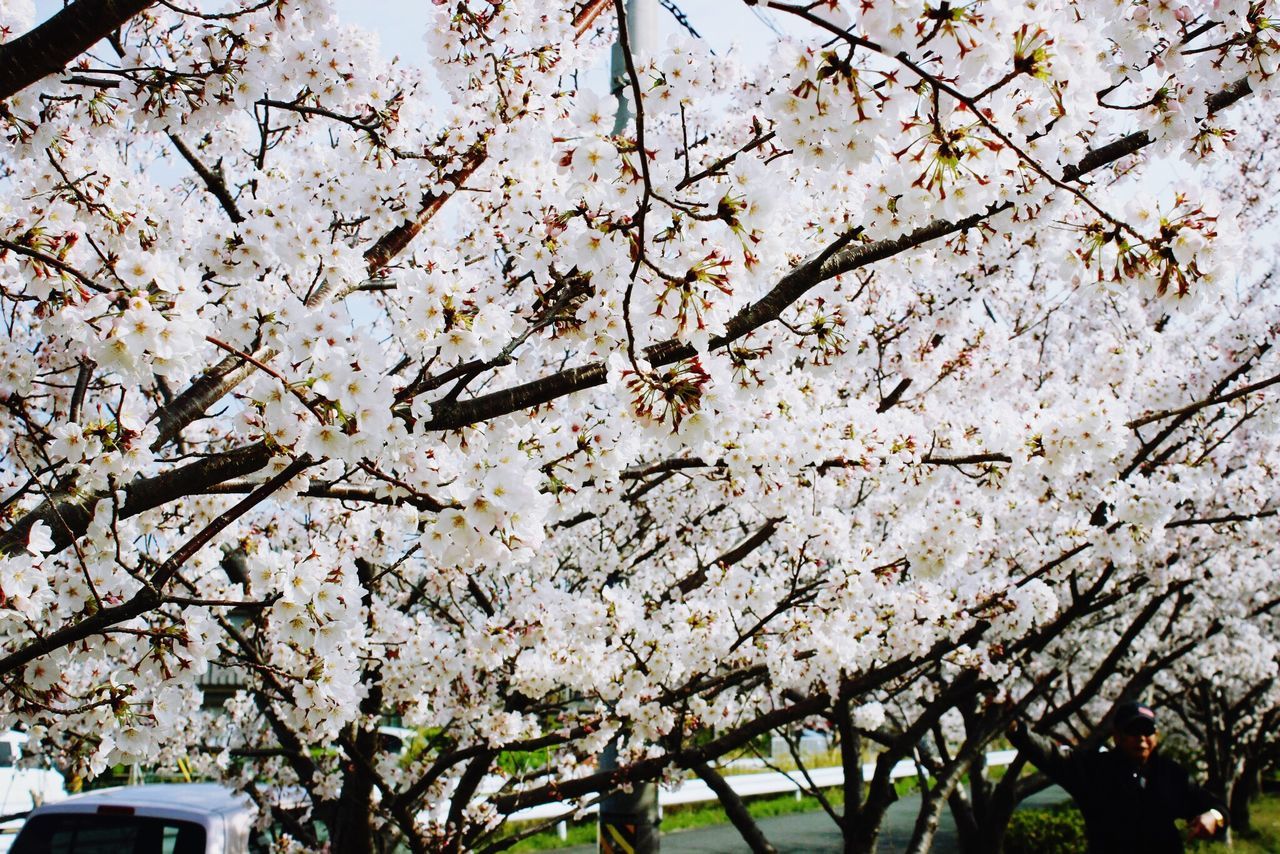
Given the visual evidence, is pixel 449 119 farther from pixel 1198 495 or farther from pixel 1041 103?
pixel 1198 495

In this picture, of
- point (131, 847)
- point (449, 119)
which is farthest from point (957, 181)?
point (131, 847)

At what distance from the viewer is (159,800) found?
14.4 ft

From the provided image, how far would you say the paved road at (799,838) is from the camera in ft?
46.4

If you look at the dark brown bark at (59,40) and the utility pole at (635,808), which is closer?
the dark brown bark at (59,40)

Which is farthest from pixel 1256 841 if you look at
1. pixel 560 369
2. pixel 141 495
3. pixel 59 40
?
pixel 59 40

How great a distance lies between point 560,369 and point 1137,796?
3.57 metres

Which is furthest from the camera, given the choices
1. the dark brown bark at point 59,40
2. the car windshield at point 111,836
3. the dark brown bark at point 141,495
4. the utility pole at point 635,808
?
the utility pole at point 635,808

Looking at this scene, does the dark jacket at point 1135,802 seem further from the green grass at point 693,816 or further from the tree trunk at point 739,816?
the green grass at point 693,816

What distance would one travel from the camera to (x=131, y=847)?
4.20 metres

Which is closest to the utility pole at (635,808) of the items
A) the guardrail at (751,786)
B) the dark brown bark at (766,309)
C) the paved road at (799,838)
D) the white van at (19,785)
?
the dark brown bark at (766,309)

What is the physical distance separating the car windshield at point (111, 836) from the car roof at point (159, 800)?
0.05 meters

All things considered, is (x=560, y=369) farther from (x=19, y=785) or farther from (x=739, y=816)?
(x=19, y=785)

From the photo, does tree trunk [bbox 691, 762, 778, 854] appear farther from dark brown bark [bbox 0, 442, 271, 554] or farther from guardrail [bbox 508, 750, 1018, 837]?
guardrail [bbox 508, 750, 1018, 837]

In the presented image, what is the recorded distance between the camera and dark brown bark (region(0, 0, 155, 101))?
1.76 m
